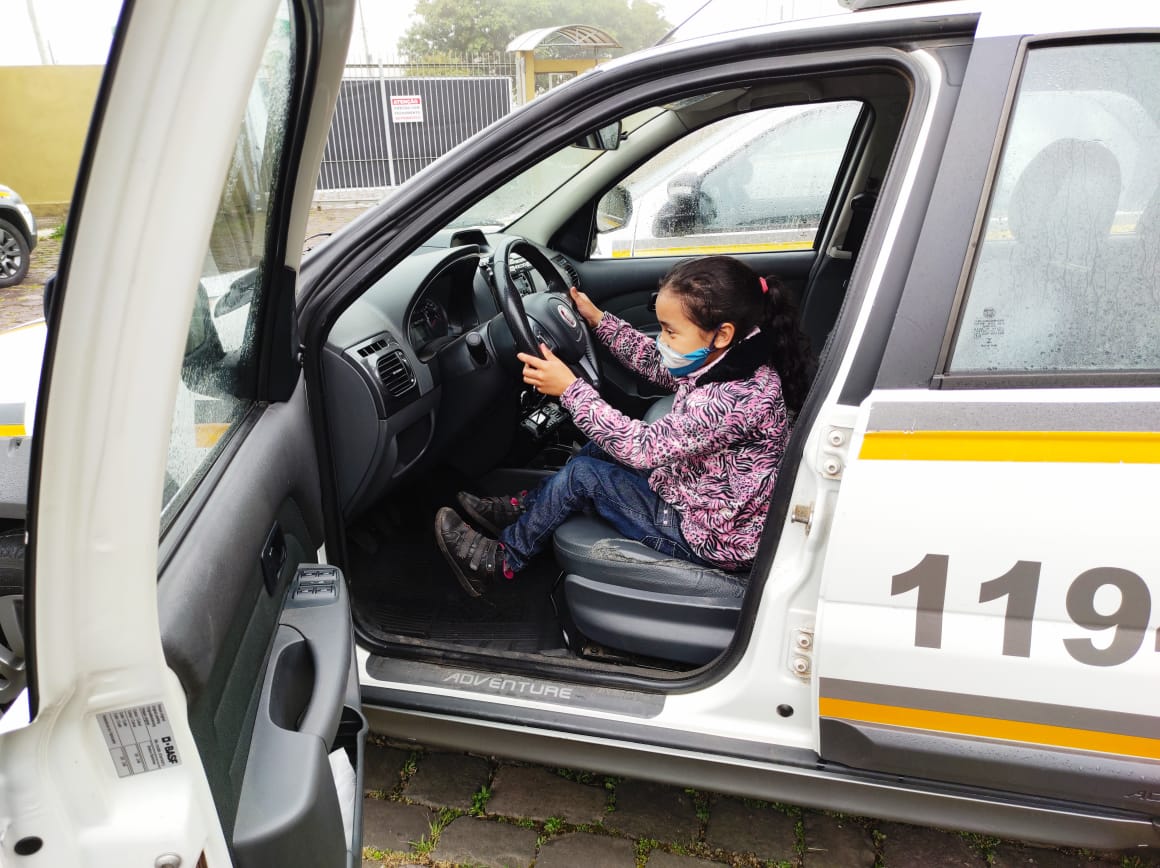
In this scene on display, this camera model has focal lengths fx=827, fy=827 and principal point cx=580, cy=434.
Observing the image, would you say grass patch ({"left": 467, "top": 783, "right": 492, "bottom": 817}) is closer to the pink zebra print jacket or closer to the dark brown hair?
the pink zebra print jacket

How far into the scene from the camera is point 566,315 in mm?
2463

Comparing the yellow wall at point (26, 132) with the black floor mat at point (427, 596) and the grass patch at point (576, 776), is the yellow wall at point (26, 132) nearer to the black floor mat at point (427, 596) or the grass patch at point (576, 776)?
the black floor mat at point (427, 596)

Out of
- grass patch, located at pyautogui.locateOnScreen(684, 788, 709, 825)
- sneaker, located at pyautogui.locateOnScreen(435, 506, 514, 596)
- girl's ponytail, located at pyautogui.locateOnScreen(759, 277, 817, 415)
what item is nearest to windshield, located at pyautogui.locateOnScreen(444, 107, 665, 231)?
sneaker, located at pyautogui.locateOnScreen(435, 506, 514, 596)

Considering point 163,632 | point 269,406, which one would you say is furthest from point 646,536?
point 163,632

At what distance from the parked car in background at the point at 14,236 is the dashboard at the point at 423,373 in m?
5.53

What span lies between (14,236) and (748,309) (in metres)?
6.91

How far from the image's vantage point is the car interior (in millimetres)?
1841

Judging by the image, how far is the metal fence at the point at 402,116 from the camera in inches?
507

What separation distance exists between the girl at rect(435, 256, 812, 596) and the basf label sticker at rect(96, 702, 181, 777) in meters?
1.13

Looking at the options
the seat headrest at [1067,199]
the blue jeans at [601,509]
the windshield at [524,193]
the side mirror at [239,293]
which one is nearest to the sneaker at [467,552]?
the blue jeans at [601,509]

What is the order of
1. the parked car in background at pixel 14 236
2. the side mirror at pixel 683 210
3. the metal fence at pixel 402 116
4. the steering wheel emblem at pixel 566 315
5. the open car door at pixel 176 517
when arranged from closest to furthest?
the open car door at pixel 176 517, the steering wheel emblem at pixel 566 315, the side mirror at pixel 683 210, the parked car in background at pixel 14 236, the metal fence at pixel 402 116

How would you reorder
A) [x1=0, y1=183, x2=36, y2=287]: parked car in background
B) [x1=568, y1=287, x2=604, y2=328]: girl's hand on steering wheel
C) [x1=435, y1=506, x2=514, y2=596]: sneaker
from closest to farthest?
[x1=435, y1=506, x2=514, y2=596]: sneaker
[x1=568, y1=287, x2=604, y2=328]: girl's hand on steering wheel
[x1=0, y1=183, x2=36, y2=287]: parked car in background

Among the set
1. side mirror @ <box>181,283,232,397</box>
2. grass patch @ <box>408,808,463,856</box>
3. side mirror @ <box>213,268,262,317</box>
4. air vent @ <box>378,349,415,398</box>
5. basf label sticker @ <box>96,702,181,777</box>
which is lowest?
grass patch @ <box>408,808,463,856</box>

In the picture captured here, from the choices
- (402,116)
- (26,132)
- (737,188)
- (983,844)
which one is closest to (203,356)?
(983,844)
